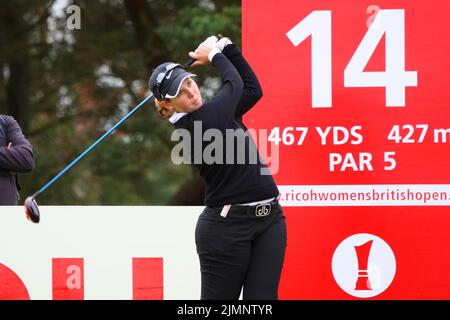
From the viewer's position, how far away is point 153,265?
4781 mm

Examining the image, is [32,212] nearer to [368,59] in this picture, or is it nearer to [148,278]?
[148,278]

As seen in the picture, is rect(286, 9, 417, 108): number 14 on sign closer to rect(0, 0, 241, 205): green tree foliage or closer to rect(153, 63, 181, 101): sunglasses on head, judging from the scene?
rect(153, 63, 181, 101): sunglasses on head

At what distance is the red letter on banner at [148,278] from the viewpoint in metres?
4.78

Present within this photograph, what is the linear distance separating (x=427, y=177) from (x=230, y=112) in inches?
56.5

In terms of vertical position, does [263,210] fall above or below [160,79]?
below

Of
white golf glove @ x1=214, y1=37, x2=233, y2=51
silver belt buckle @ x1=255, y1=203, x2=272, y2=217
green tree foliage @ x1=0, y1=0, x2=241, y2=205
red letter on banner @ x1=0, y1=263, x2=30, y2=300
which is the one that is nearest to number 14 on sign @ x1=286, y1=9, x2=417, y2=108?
white golf glove @ x1=214, y1=37, x2=233, y2=51

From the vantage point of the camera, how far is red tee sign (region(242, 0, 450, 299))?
4.59 m

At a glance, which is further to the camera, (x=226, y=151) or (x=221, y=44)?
(x=221, y=44)

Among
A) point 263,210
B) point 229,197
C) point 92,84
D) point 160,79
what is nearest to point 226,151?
point 229,197

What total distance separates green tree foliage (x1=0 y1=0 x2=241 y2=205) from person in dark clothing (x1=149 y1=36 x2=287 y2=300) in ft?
18.3

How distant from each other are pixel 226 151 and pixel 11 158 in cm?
147

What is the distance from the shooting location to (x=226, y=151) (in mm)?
3656

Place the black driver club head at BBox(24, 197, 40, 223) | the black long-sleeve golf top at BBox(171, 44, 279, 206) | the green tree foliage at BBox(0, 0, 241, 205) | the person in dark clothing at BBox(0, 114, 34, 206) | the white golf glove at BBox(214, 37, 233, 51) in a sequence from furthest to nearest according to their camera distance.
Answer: the green tree foliage at BBox(0, 0, 241, 205)
the person in dark clothing at BBox(0, 114, 34, 206)
the black driver club head at BBox(24, 197, 40, 223)
the white golf glove at BBox(214, 37, 233, 51)
the black long-sleeve golf top at BBox(171, 44, 279, 206)

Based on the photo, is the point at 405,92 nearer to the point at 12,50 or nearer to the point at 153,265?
the point at 153,265
